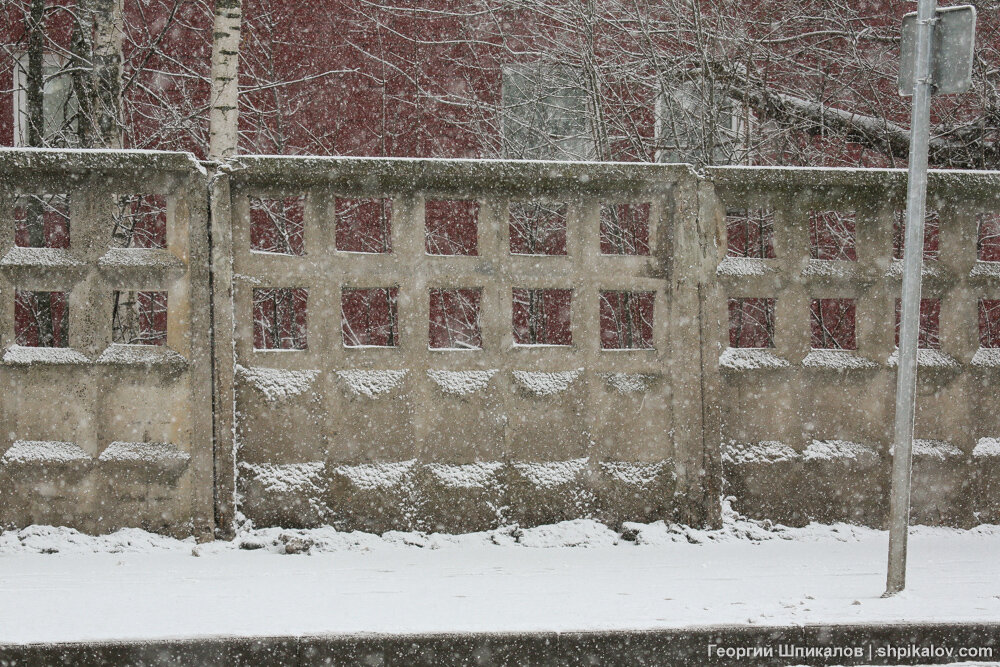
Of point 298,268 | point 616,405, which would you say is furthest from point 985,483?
point 298,268

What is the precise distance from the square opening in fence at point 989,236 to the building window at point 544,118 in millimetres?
4513

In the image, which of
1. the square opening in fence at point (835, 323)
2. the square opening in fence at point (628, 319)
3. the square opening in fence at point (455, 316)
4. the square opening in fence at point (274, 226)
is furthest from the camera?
the square opening in fence at point (455, 316)

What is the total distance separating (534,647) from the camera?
384 centimetres

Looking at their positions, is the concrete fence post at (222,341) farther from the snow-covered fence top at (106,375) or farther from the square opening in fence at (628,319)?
the square opening in fence at (628,319)

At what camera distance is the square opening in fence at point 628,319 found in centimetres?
921

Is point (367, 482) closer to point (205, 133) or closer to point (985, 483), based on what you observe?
point (985, 483)

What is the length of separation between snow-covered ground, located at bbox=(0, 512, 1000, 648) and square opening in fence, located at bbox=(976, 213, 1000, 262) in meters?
6.17

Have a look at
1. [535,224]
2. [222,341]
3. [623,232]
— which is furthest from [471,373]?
[535,224]

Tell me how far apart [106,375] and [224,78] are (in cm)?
510

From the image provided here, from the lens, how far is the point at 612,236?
9.94 metres

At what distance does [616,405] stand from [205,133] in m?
8.91

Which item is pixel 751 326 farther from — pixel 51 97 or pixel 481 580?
pixel 51 97

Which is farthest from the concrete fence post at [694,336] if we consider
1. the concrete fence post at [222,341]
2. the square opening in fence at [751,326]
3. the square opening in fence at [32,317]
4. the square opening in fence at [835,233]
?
the square opening in fence at [32,317]

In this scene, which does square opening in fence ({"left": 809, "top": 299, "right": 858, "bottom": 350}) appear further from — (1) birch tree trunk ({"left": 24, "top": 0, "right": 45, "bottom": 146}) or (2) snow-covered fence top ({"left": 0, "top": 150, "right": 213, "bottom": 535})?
(1) birch tree trunk ({"left": 24, "top": 0, "right": 45, "bottom": 146})
